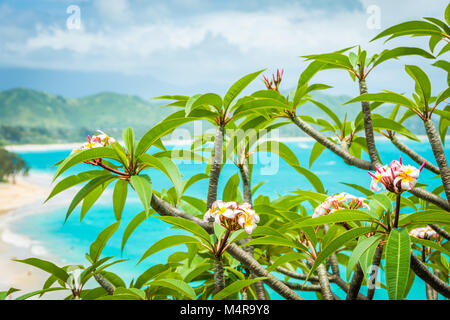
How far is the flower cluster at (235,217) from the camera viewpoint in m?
0.55

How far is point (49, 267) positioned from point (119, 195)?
9.5 inches

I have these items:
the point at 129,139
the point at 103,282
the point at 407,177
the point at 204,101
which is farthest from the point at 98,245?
the point at 407,177

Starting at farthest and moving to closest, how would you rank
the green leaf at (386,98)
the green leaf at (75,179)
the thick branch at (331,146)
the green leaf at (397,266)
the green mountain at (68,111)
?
1. the green mountain at (68,111)
2. the thick branch at (331,146)
3. the green leaf at (386,98)
4. the green leaf at (75,179)
5. the green leaf at (397,266)

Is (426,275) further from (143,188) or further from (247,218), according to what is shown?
(143,188)

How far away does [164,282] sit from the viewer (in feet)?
2.00

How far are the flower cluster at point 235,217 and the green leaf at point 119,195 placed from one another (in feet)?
0.61

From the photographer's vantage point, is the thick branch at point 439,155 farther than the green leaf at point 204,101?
Yes

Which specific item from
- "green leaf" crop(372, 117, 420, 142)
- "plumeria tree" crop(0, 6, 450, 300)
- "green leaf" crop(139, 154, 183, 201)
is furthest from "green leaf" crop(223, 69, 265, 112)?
"green leaf" crop(372, 117, 420, 142)

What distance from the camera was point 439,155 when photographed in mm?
698

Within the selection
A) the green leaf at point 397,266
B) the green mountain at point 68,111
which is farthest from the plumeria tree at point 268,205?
the green mountain at point 68,111

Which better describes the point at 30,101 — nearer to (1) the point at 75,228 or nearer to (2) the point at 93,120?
(2) the point at 93,120

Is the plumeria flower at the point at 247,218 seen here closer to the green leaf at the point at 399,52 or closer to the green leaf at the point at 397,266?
the green leaf at the point at 397,266
